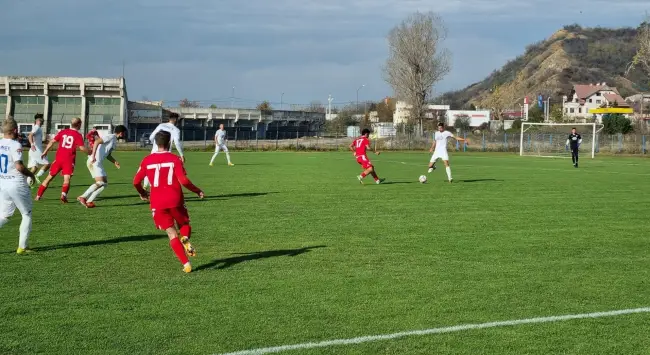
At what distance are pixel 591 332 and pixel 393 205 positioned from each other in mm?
10115

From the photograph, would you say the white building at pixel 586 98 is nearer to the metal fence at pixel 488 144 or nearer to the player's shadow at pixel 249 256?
the metal fence at pixel 488 144

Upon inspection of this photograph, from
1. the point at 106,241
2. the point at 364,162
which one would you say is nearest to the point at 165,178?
the point at 106,241

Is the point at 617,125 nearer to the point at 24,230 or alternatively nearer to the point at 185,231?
the point at 185,231

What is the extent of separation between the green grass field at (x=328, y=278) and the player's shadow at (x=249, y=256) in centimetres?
3

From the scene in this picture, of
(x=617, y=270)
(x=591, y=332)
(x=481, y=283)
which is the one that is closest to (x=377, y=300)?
(x=481, y=283)

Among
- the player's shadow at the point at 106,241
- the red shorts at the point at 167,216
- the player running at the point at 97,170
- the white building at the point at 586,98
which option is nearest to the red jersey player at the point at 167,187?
the red shorts at the point at 167,216

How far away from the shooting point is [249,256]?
32.6 feet

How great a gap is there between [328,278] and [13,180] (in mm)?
4601

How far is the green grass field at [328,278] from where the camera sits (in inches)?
241

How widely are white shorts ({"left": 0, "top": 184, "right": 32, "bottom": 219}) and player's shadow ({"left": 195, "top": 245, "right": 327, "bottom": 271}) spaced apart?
272cm

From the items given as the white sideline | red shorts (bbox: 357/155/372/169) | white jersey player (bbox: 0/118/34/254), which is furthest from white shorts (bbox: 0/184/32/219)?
red shorts (bbox: 357/155/372/169)

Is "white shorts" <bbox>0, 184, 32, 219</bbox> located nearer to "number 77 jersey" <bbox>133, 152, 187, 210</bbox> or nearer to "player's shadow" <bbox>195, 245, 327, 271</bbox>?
"number 77 jersey" <bbox>133, 152, 187, 210</bbox>

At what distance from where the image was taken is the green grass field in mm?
6125

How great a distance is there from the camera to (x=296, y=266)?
30.3 ft
